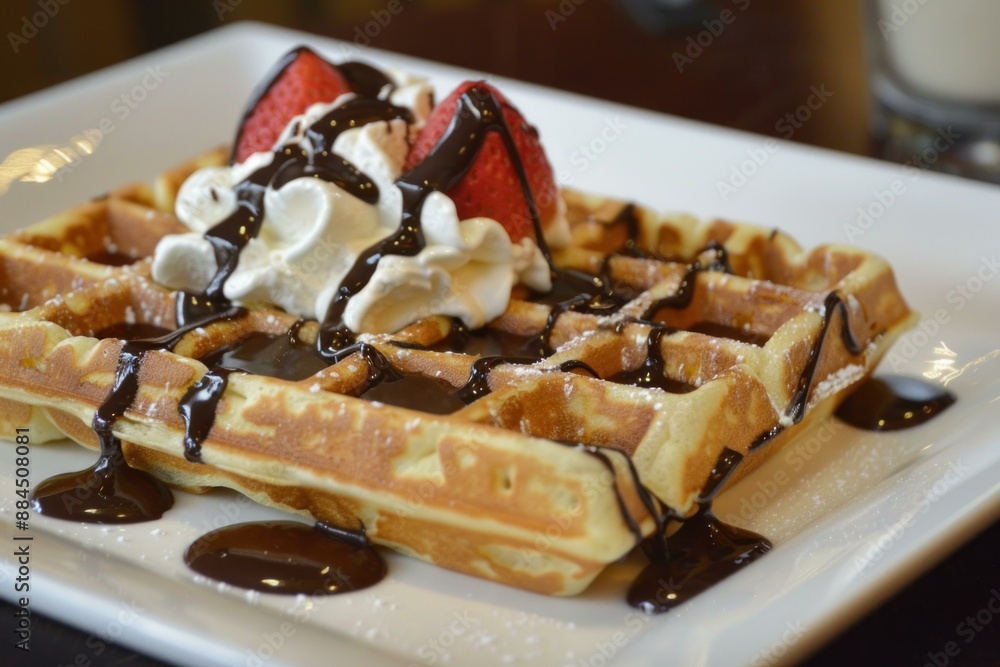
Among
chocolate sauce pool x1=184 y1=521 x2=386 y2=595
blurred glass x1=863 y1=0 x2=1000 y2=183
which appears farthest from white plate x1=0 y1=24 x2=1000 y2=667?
blurred glass x1=863 y1=0 x2=1000 y2=183

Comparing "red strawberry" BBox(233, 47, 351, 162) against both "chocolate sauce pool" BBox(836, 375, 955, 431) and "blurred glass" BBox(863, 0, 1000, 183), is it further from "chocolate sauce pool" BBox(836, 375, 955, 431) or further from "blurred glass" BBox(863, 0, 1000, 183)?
"blurred glass" BBox(863, 0, 1000, 183)

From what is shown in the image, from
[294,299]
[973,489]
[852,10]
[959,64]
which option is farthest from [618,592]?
[852,10]

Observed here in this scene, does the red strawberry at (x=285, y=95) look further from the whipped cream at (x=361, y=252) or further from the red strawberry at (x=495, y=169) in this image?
the red strawberry at (x=495, y=169)

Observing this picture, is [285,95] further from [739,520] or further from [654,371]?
[739,520]

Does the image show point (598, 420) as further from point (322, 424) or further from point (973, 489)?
point (973, 489)

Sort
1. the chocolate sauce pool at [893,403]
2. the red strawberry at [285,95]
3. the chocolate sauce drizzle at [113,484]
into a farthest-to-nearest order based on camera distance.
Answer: the red strawberry at [285,95] → the chocolate sauce pool at [893,403] → the chocolate sauce drizzle at [113,484]

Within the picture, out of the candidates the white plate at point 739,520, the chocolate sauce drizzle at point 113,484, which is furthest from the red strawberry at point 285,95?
the white plate at point 739,520
